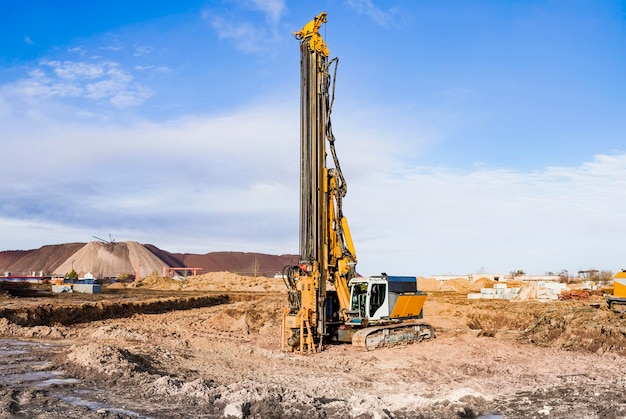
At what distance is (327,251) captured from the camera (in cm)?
1753

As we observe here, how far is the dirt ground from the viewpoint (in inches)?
367

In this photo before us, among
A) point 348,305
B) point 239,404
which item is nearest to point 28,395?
point 239,404

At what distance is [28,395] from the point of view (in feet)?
32.8

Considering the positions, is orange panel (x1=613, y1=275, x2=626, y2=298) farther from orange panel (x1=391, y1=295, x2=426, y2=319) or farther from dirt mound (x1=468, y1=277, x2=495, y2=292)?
dirt mound (x1=468, y1=277, x2=495, y2=292)

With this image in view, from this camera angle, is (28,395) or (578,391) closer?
(28,395)

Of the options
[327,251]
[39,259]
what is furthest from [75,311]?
[39,259]

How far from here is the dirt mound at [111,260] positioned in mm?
130750

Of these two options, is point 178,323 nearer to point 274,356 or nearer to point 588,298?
point 274,356

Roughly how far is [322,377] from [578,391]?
504 cm

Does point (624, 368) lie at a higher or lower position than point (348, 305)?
lower

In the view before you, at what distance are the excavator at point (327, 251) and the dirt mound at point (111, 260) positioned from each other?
117180mm

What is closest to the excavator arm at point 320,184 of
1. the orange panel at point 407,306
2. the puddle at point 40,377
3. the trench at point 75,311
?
the orange panel at point 407,306

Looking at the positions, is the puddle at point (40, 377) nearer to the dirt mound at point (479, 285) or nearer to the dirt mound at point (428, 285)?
the dirt mound at point (479, 285)

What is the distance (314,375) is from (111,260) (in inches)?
5146
